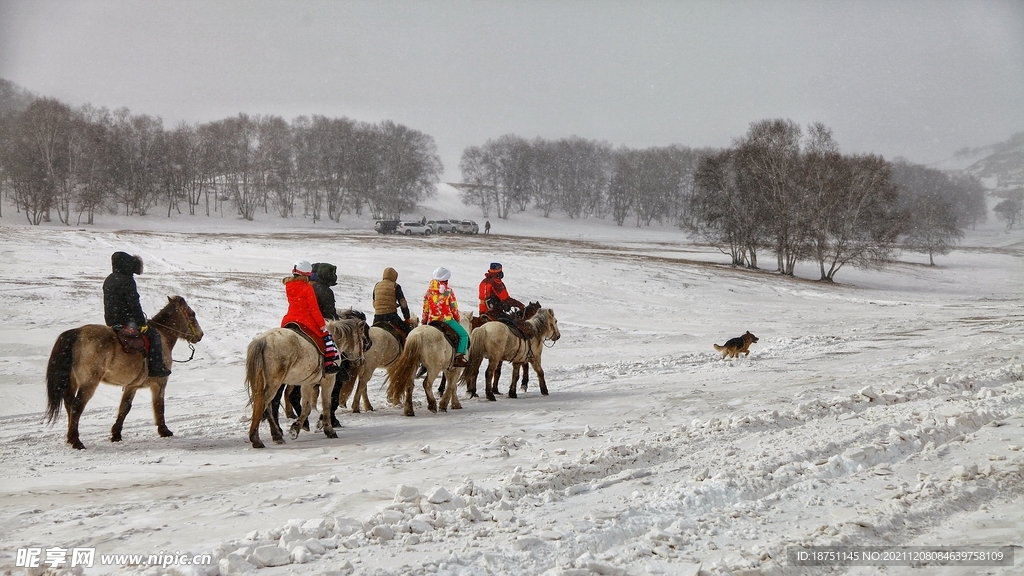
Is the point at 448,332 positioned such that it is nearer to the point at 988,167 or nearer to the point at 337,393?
the point at 337,393

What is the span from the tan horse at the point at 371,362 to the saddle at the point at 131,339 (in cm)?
273

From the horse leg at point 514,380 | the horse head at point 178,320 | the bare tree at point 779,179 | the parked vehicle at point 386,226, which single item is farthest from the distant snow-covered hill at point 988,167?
the horse head at point 178,320

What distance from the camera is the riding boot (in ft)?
27.9

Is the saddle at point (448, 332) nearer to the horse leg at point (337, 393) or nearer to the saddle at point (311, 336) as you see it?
the horse leg at point (337, 393)

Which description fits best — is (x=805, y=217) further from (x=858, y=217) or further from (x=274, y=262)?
(x=274, y=262)

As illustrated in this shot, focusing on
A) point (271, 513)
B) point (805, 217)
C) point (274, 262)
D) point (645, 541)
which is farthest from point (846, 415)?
point (805, 217)

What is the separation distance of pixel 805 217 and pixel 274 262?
3192 centimetres

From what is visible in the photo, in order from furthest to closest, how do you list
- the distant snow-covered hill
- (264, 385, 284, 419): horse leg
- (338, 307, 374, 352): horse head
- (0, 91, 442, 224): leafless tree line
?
the distant snow-covered hill < (0, 91, 442, 224): leafless tree line < (338, 307, 374, 352): horse head < (264, 385, 284, 419): horse leg

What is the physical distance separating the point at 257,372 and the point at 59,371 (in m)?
2.20

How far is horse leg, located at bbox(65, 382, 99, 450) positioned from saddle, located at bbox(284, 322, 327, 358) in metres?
2.33

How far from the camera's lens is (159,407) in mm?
8539

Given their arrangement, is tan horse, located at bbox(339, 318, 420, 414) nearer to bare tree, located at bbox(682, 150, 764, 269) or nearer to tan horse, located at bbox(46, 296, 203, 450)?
tan horse, located at bbox(46, 296, 203, 450)

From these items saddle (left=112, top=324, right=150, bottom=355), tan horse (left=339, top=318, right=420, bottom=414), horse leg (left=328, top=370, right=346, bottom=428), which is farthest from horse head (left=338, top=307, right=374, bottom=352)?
saddle (left=112, top=324, right=150, bottom=355)

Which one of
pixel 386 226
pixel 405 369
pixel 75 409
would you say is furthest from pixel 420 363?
pixel 386 226
